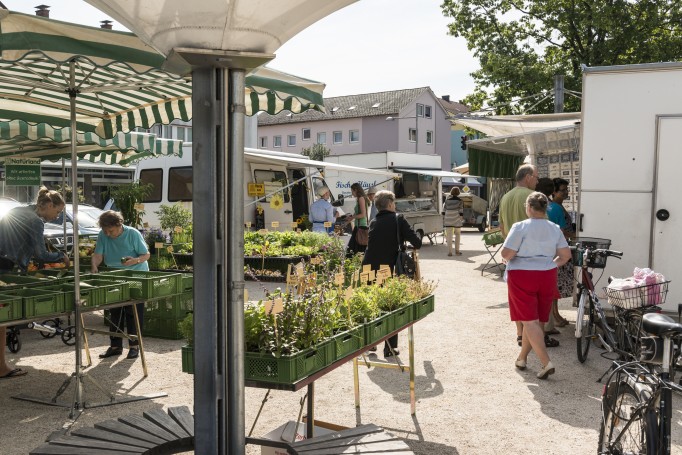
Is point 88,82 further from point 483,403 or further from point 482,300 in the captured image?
point 482,300

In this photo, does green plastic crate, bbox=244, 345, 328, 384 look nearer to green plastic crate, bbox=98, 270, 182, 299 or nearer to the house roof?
green plastic crate, bbox=98, 270, 182, 299

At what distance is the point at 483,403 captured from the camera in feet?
18.4

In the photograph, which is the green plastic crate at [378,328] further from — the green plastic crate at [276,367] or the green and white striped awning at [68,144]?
the green and white striped awning at [68,144]

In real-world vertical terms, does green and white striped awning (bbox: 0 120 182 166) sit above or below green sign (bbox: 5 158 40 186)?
above

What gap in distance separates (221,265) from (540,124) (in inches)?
377

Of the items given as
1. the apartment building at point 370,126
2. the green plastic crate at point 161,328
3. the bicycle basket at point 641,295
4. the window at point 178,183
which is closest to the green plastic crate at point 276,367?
the bicycle basket at point 641,295

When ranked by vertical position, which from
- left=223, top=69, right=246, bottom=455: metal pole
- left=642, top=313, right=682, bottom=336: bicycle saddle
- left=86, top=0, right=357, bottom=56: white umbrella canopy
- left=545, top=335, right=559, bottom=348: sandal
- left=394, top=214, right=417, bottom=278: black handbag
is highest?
left=86, top=0, right=357, bottom=56: white umbrella canopy

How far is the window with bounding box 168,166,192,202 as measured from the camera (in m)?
15.7

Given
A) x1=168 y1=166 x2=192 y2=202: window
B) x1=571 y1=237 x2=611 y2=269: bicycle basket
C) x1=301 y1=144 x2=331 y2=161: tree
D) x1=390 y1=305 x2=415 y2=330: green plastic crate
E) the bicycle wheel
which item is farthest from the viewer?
x1=301 y1=144 x2=331 y2=161: tree

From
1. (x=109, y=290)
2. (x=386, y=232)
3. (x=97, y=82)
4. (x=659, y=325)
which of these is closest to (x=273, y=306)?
(x=659, y=325)

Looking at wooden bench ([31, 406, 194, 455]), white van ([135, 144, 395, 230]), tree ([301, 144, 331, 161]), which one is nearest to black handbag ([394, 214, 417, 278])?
wooden bench ([31, 406, 194, 455])

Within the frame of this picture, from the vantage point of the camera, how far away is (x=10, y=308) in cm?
507

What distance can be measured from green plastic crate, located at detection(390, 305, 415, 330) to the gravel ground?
2.53 feet

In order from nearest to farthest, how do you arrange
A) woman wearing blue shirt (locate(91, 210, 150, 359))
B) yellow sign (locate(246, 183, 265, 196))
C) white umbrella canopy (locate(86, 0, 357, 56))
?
white umbrella canopy (locate(86, 0, 357, 56)) → woman wearing blue shirt (locate(91, 210, 150, 359)) → yellow sign (locate(246, 183, 265, 196))
